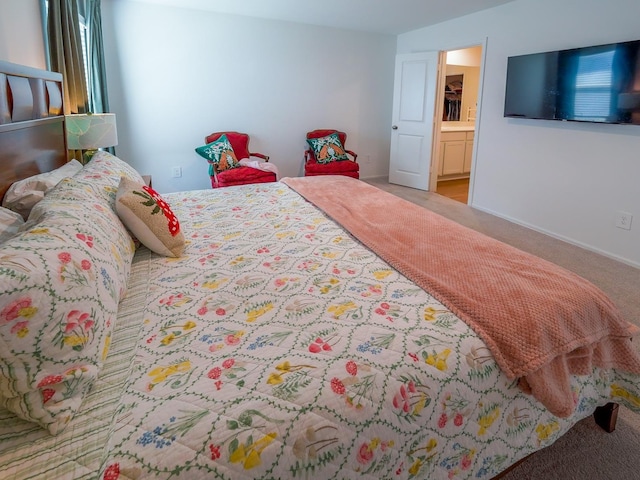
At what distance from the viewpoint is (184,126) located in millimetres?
4988

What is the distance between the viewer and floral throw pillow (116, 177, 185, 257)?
1.65 meters

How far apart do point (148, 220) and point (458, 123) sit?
6678 mm

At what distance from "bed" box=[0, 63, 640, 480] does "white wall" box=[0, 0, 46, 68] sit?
2.10 ft

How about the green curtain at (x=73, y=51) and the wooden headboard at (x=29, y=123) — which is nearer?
the wooden headboard at (x=29, y=123)

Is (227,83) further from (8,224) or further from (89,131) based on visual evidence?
(8,224)

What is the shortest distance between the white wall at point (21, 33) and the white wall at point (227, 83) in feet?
6.70

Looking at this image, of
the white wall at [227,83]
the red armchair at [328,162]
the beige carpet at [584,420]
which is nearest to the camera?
the beige carpet at [584,420]

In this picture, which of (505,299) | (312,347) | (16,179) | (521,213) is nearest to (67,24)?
(16,179)

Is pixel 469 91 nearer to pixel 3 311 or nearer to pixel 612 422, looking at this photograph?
pixel 612 422

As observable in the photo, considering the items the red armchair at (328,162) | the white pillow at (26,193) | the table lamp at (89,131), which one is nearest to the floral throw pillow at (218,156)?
the red armchair at (328,162)

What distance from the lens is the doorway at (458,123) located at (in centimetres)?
640

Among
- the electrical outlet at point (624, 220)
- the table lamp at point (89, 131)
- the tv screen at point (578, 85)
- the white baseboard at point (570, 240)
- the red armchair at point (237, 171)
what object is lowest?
the white baseboard at point (570, 240)

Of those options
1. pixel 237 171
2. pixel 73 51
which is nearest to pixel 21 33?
pixel 73 51

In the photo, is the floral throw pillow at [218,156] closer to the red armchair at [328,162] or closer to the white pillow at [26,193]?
the red armchair at [328,162]
